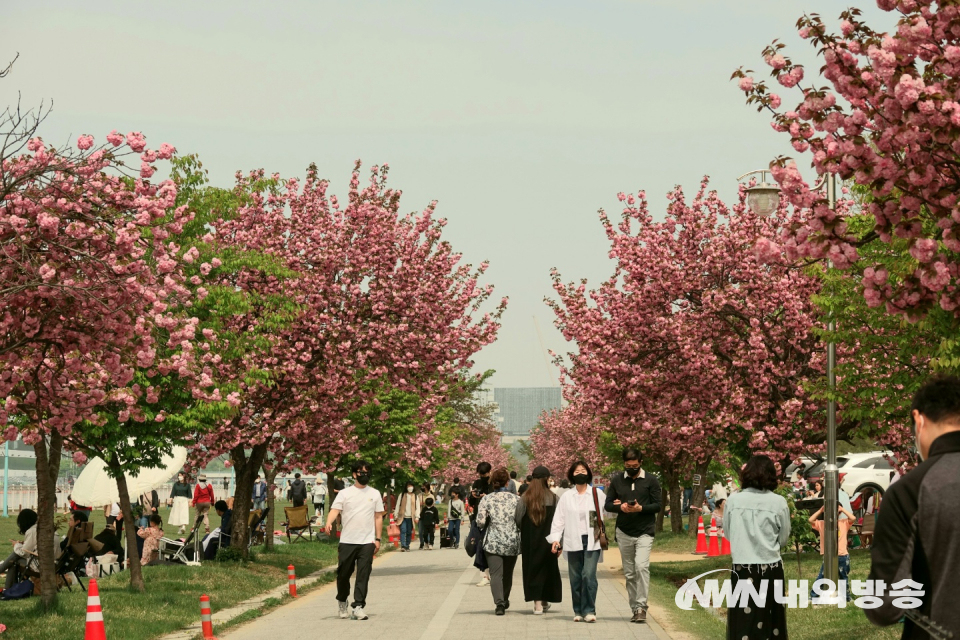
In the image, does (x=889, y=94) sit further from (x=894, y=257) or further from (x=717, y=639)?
(x=717, y=639)

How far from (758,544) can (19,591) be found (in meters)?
11.1

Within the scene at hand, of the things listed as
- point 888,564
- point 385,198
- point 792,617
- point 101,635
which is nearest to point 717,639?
point 792,617

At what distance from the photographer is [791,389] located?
22.7m

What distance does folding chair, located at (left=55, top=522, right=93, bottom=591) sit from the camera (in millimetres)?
18859

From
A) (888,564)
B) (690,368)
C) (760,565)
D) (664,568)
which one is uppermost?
(690,368)

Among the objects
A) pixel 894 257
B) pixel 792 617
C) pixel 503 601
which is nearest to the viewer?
pixel 894 257

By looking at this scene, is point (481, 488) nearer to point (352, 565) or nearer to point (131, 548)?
point (352, 565)

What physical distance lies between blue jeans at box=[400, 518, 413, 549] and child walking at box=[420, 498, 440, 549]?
100cm

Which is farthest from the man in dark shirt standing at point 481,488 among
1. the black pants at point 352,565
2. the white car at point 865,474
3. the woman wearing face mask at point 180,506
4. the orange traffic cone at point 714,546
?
the white car at point 865,474

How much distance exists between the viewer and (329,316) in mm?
24750

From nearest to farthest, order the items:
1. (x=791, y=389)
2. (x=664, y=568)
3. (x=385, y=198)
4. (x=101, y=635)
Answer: (x=101, y=635), (x=791, y=389), (x=664, y=568), (x=385, y=198)

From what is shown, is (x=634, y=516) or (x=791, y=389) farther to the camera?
(x=791, y=389)

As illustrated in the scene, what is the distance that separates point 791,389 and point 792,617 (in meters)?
8.78

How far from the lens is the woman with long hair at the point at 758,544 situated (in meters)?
10.1
